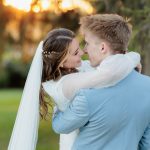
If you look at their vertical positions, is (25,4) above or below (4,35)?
above

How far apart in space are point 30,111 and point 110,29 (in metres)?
0.82

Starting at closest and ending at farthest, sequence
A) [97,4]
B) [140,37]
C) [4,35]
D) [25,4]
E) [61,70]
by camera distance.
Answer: [61,70]
[25,4]
[140,37]
[97,4]
[4,35]

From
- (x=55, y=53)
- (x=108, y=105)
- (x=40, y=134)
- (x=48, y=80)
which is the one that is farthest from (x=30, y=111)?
(x=40, y=134)

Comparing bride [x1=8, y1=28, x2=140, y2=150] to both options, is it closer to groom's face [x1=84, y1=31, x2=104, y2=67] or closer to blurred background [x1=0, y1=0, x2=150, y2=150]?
groom's face [x1=84, y1=31, x2=104, y2=67]

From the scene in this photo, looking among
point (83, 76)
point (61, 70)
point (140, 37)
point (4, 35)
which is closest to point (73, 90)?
point (83, 76)

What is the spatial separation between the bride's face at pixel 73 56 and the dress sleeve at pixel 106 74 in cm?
28

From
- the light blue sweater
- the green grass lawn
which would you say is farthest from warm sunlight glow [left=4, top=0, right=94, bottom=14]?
the light blue sweater

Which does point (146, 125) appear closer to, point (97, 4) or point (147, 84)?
point (147, 84)

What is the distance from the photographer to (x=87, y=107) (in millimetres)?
3633

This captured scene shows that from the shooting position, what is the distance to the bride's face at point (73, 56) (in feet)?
13.3

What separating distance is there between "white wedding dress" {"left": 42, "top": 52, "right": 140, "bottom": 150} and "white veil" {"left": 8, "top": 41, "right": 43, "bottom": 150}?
0.55 ft

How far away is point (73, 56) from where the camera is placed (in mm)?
4062

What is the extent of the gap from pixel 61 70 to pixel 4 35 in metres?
11.5

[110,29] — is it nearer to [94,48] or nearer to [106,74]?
[94,48]
